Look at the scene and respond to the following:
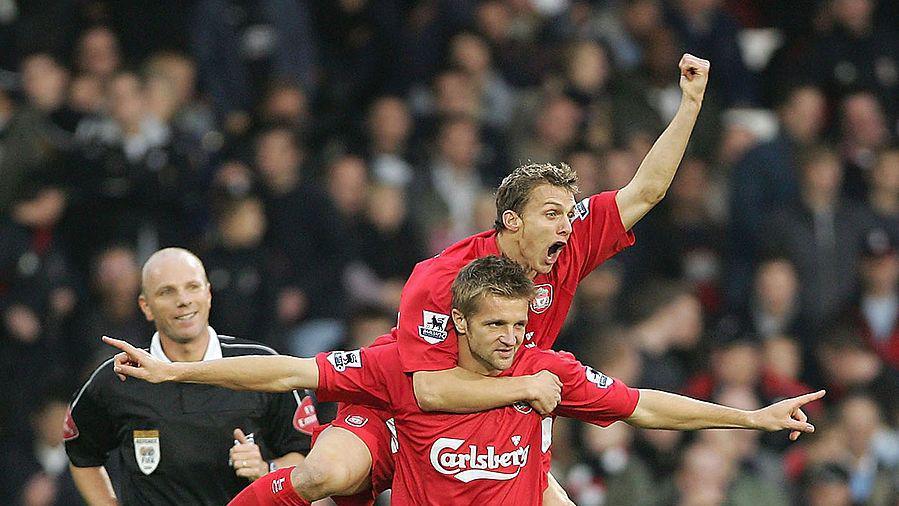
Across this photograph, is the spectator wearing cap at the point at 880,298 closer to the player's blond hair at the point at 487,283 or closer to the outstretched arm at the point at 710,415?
the outstretched arm at the point at 710,415

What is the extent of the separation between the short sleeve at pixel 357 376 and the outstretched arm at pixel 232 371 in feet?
0.16

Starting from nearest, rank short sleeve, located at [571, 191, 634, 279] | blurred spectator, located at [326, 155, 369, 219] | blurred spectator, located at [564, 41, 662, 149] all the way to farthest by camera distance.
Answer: short sleeve, located at [571, 191, 634, 279], blurred spectator, located at [326, 155, 369, 219], blurred spectator, located at [564, 41, 662, 149]

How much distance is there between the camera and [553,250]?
22.0 feet

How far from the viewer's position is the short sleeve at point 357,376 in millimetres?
6543

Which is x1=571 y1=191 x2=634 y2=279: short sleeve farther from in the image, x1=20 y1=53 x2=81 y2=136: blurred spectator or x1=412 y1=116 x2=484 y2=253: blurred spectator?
x1=20 y1=53 x2=81 y2=136: blurred spectator

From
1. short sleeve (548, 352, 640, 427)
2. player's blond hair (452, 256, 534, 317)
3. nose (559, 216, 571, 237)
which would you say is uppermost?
nose (559, 216, 571, 237)

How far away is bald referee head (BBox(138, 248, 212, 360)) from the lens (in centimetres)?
697

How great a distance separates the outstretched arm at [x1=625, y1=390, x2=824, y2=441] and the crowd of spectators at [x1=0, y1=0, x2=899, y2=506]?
335cm

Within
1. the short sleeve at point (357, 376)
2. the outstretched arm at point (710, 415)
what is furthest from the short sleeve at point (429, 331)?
the outstretched arm at point (710, 415)

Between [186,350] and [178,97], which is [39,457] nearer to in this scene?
[178,97]

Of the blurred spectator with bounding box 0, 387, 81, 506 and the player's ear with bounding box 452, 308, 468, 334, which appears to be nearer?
the player's ear with bounding box 452, 308, 468, 334

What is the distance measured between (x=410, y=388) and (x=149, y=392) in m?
1.12

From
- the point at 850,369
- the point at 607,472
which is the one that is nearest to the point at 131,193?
the point at 607,472

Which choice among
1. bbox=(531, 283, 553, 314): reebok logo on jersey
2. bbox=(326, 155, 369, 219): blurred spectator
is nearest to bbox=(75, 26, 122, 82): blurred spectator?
bbox=(326, 155, 369, 219): blurred spectator
